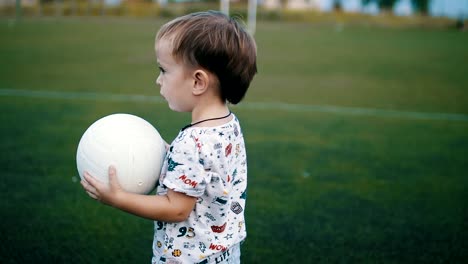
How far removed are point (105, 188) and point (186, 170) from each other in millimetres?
346

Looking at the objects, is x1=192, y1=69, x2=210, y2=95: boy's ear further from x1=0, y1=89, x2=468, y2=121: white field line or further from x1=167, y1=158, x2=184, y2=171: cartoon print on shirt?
x1=0, y1=89, x2=468, y2=121: white field line

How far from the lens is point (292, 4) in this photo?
7262cm

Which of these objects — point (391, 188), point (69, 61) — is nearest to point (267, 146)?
point (391, 188)

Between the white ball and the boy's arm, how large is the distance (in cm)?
12

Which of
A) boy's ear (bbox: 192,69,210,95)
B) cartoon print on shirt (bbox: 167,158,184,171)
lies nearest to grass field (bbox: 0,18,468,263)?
cartoon print on shirt (bbox: 167,158,184,171)

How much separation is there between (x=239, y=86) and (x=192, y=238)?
0.63 metres

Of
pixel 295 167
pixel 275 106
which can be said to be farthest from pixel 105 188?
pixel 275 106

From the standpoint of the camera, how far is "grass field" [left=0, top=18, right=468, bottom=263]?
12.2ft

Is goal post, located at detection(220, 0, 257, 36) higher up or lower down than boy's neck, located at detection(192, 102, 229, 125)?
lower down

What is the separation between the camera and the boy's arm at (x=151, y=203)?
6.52ft

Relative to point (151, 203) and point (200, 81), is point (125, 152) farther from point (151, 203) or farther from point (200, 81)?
point (200, 81)

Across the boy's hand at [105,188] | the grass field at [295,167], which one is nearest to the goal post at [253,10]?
the grass field at [295,167]

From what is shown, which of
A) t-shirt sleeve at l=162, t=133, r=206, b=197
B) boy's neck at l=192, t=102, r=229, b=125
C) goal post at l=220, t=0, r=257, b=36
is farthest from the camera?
goal post at l=220, t=0, r=257, b=36

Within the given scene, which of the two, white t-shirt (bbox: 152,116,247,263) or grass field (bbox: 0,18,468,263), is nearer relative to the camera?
white t-shirt (bbox: 152,116,247,263)
